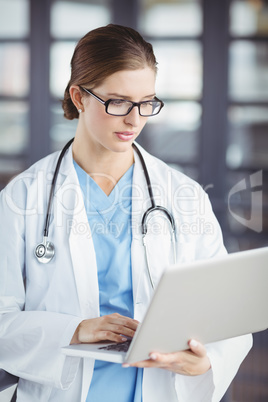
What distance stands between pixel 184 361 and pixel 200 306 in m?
0.16

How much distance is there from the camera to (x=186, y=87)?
2.93 m

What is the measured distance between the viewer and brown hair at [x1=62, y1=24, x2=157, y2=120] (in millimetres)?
1211

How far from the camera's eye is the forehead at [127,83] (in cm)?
121

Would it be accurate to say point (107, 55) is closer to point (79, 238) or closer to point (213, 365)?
point (79, 238)

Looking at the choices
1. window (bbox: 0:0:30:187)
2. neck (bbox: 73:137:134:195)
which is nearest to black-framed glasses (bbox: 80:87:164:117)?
neck (bbox: 73:137:134:195)

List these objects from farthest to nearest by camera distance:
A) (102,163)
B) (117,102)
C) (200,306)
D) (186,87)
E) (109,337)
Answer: (186,87) < (102,163) < (117,102) < (109,337) < (200,306)

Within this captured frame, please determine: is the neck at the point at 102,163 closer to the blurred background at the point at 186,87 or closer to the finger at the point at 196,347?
the finger at the point at 196,347

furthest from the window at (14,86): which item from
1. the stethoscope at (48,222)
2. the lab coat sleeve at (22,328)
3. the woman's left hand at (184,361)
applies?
the woman's left hand at (184,361)

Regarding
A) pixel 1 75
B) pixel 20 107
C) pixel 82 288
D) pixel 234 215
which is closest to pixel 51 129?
pixel 20 107

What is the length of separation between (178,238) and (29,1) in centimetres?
227

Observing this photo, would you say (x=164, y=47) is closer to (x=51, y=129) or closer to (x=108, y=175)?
(x=51, y=129)

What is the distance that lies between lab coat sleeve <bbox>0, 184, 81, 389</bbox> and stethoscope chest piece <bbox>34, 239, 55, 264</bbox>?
5 centimetres

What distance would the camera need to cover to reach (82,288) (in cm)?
124

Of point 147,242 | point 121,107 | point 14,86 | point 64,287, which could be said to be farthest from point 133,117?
point 14,86
